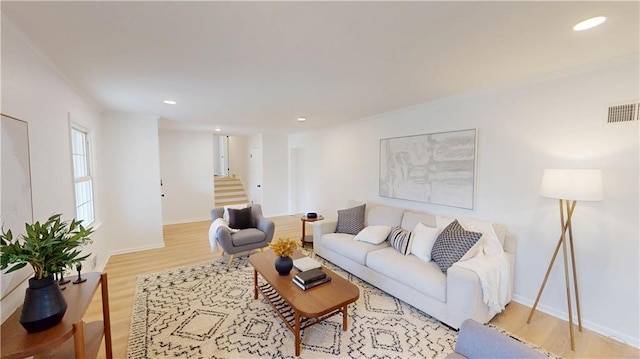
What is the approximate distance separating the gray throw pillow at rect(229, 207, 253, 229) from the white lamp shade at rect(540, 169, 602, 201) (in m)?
3.70

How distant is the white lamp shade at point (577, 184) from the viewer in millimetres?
1983

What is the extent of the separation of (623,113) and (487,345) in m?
2.21

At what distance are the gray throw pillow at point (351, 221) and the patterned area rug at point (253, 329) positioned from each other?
96cm

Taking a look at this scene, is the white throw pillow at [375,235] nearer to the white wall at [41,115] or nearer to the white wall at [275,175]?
the white wall at [41,115]

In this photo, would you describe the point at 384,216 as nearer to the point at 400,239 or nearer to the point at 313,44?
the point at 400,239

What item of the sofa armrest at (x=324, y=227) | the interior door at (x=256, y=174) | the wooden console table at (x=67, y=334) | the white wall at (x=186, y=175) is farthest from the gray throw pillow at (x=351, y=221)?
the white wall at (x=186, y=175)

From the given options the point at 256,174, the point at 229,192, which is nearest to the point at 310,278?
the point at 256,174

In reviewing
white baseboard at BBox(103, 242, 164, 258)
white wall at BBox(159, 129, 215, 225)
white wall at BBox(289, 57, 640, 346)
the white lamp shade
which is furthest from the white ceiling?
white wall at BBox(159, 129, 215, 225)

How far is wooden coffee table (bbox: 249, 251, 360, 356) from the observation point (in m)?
1.98

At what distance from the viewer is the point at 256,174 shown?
738 centimetres

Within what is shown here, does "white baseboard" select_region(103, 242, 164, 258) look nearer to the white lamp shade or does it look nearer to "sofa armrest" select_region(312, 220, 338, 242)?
"sofa armrest" select_region(312, 220, 338, 242)

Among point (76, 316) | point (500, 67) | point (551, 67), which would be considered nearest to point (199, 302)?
point (76, 316)

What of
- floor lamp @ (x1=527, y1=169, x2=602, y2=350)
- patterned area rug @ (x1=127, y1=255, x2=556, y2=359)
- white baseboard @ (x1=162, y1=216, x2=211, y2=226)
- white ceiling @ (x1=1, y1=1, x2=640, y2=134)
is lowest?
patterned area rug @ (x1=127, y1=255, x2=556, y2=359)

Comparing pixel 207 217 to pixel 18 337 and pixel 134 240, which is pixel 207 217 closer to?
pixel 134 240
